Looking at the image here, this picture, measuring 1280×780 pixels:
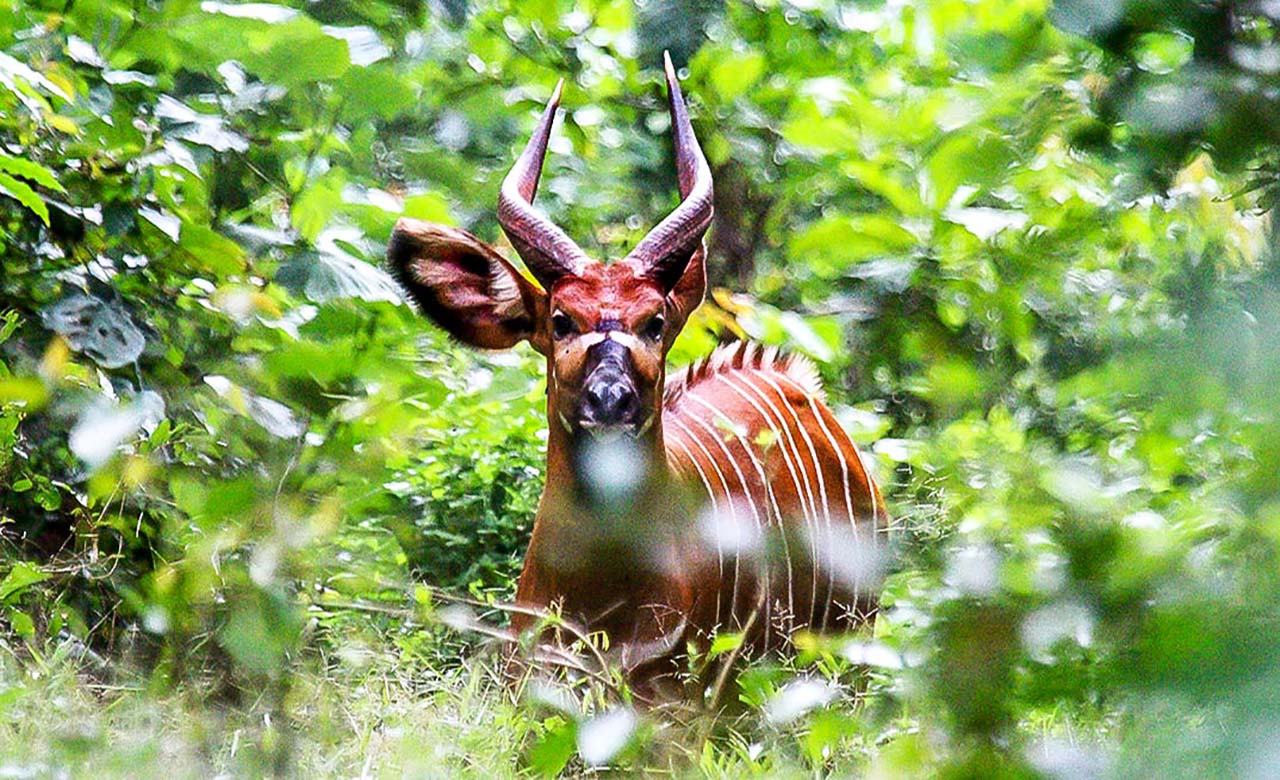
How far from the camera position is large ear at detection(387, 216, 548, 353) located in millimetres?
4199

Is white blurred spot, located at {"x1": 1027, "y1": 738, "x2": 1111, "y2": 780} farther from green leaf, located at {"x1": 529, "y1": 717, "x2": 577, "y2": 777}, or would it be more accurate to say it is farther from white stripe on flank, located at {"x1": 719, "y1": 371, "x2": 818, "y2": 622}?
white stripe on flank, located at {"x1": 719, "y1": 371, "x2": 818, "y2": 622}

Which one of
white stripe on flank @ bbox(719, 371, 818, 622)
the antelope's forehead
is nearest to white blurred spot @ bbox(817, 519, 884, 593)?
the antelope's forehead

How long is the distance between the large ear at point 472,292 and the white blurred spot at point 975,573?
3428 millimetres

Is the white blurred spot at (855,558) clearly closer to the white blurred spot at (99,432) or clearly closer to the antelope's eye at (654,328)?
the white blurred spot at (99,432)

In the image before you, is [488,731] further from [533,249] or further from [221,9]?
[533,249]

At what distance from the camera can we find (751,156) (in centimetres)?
580

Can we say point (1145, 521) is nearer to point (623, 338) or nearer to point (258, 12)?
point (258, 12)

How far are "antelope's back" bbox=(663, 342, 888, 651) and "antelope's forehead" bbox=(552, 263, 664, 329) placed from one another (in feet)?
1.03

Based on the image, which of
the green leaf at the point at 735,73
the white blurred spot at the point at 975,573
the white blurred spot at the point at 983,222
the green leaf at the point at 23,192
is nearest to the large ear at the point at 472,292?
the green leaf at the point at 735,73

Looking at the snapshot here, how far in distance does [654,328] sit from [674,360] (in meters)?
1.06

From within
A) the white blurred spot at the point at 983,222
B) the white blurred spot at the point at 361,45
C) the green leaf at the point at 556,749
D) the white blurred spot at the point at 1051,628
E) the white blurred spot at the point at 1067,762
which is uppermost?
the white blurred spot at the point at 1051,628

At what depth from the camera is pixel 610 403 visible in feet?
12.3

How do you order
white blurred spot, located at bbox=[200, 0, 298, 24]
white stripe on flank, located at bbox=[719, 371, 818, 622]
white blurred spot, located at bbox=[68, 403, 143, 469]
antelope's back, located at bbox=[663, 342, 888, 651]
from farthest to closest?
white stripe on flank, located at bbox=[719, 371, 818, 622] → antelope's back, located at bbox=[663, 342, 888, 651] → white blurred spot, located at bbox=[200, 0, 298, 24] → white blurred spot, located at bbox=[68, 403, 143, 469]

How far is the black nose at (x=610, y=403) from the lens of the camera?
375 centimetres
